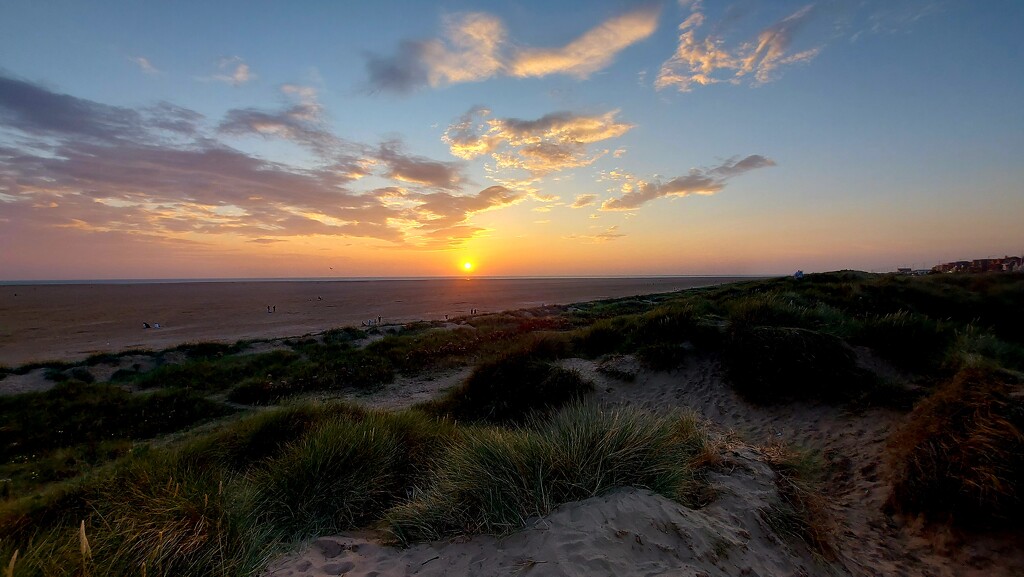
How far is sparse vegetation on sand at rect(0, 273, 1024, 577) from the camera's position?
3930 millimetres

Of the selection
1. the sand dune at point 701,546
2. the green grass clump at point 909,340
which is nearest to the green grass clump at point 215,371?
the sand dune at point 701,546

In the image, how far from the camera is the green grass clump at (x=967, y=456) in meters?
4.35

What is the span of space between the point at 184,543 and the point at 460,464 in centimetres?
239

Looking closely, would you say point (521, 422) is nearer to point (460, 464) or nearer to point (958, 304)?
point (460, 464)

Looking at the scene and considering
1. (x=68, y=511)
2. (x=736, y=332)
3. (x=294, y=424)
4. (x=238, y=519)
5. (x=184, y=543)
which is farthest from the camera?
(x=736, y=332)

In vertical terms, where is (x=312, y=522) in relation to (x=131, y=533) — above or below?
below

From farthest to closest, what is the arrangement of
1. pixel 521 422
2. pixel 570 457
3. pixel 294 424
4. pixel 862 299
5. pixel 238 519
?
1. pixel 862 299
2. pixel 521 422
3. pixel 294 424
4. pixel 570 457
5. pixel 238 519

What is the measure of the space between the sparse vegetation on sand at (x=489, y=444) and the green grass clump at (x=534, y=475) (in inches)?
0.8

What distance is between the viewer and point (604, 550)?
10.9 ft

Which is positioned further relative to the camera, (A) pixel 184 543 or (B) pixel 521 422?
(B) pixel 521 422

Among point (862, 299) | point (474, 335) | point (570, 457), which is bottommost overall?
point (474, 335)

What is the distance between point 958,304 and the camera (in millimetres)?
15031

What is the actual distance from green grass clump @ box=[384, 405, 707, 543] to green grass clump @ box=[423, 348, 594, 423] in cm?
435

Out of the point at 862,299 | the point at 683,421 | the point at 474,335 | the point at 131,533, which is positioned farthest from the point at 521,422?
the point at 474,335
